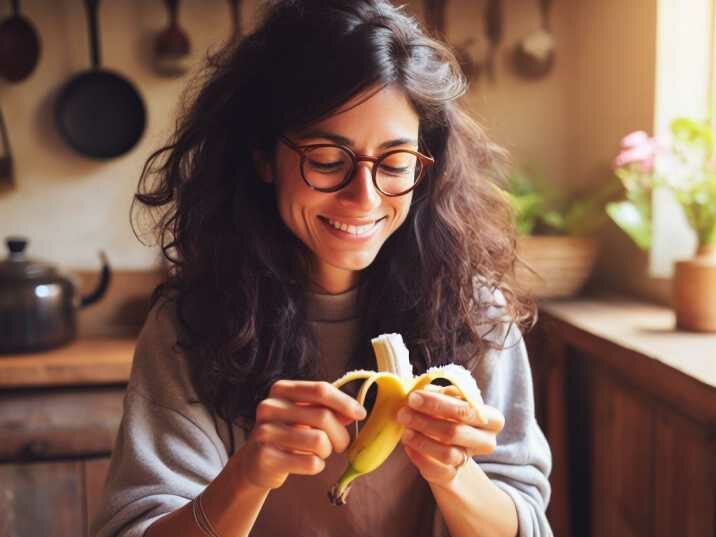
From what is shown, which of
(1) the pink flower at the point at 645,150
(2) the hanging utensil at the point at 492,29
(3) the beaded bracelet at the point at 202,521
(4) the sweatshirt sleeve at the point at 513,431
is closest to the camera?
(3) the beaded bracelet at the point at 202,521

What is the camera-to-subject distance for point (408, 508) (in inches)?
48.4

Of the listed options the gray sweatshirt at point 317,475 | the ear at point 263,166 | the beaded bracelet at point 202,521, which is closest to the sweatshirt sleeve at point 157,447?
the gray sweatshirt at point 317,475

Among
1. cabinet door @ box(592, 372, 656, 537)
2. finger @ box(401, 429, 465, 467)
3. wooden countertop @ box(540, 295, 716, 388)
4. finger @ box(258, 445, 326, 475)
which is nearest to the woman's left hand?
finger @ box(401, 429, 465, 467)

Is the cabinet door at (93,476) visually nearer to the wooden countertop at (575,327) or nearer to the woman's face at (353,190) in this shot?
the wooden countertop at (575,327)

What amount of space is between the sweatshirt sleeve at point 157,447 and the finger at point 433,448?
1.26 feet

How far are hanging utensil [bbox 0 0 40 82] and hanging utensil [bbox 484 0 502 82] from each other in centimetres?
144

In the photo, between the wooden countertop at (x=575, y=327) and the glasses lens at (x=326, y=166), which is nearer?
the glasses lens at (x=326, y=166)

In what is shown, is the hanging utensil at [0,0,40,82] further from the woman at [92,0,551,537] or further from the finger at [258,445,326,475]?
the finger at [258,445,326,475]

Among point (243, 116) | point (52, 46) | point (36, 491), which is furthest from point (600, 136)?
point (36, 491)

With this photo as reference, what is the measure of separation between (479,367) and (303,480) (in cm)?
34

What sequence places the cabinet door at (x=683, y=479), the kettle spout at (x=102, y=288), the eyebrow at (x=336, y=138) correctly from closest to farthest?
the eyebrow at (x=336, y=138), the cabinet door at (x=683, y=479), the kettle spout at (x=102, y=288)

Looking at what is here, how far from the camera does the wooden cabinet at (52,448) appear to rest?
1976 mm

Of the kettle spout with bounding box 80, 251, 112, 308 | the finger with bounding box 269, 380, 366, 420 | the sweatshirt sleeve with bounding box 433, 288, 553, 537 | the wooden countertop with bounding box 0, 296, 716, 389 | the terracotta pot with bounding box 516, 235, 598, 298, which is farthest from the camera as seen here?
the kettle spout with bounding box 80, 251, 112, 308

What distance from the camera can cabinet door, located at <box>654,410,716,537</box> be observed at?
1312 mm
